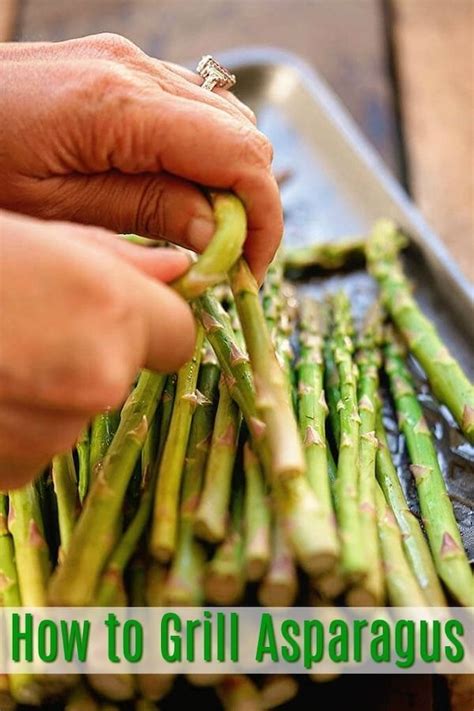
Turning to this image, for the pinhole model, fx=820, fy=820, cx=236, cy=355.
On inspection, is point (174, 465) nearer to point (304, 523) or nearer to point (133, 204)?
point (304, 523)

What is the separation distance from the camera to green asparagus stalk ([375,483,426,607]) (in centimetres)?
128

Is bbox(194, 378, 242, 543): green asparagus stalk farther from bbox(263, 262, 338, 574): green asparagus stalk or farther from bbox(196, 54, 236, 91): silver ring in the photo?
bbox(196, 54, 236, 91): silver ring

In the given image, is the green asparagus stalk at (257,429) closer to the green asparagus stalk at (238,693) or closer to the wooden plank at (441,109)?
the green asparagus stalk at (238,693)

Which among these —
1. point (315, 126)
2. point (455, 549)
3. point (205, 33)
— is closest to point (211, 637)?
point (455, 549)

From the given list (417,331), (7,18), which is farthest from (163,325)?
(7,18)

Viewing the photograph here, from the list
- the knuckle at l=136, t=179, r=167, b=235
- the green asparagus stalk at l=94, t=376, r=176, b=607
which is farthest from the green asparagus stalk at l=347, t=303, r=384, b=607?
the knuckle at l=136, t=179, r=167, b=235

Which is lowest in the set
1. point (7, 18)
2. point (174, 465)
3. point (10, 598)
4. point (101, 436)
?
point (7, 18)

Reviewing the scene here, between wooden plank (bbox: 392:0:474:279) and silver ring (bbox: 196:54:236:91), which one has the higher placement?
silver ring (bbox: 196:54:236:91)

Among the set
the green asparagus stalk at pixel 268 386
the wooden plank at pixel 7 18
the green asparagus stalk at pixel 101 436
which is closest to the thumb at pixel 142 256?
the green asparagus stalk at pixel 268 386

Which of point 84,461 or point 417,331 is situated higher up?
point 417,331

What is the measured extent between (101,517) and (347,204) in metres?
1.54

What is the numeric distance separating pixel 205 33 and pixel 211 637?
2.77m

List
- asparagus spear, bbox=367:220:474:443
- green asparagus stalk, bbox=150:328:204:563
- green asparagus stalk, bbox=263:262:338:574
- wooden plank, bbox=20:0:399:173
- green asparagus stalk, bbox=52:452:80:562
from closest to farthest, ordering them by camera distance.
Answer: green asparagus stalk, bbox=263:262:338:574 → green asparagus stalk, bbox=150:328:204:563 → green asparagus stalk, bbox=52:452:80:562 → asparagus spear, bbox=367:220:474:443 → wooden plank, bbox=20:0:399:173

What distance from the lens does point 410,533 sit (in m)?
1.44
